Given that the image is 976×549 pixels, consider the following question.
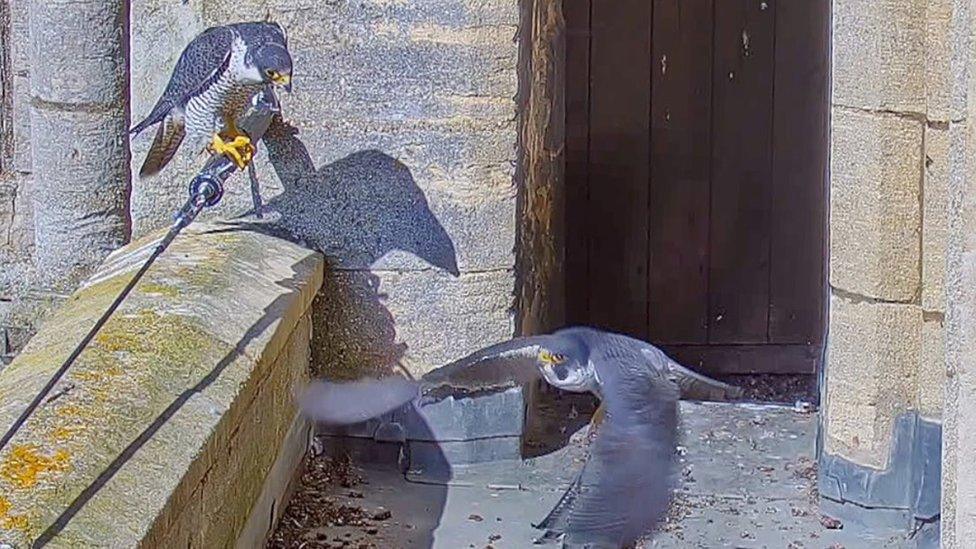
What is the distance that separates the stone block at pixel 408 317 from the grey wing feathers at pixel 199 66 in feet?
2.02

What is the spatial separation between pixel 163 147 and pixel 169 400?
1159 mm

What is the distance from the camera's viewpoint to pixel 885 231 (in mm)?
3689

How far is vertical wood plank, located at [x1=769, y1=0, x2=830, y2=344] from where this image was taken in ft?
19.0

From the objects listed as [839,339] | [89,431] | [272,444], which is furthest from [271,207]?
[89,431]

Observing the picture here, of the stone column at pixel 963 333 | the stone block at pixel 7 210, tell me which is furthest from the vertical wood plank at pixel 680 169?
the stone column at pixel 963 333

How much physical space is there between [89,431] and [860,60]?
1.80 meters

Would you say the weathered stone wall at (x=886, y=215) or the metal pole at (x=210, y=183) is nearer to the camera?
the metal pole at (x=210, y=183)

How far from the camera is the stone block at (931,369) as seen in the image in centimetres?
366

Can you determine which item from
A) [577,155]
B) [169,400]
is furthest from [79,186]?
[577,155]

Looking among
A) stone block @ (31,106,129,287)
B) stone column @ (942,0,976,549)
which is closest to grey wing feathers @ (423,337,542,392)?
stone block @ (31,106,129,287)

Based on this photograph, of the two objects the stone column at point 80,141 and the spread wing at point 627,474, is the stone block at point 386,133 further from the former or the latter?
the spread wing at point 627,474

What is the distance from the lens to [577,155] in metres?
5.80

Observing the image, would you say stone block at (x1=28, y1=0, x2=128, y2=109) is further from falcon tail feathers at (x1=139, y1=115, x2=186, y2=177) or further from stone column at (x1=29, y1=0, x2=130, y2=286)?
falcon tail feathers at (x1=139, y1=115, x2=186, y2=177)

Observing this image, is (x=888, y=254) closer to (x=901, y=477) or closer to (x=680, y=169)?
(x=901, y=477)
